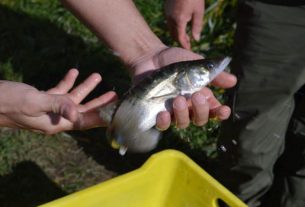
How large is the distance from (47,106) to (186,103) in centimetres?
52

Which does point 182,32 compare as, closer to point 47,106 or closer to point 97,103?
point 97,103

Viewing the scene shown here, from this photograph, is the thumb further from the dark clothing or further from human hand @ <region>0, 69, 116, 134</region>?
the dark clothing

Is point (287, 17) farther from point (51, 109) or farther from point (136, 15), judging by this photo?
point (51, 109)

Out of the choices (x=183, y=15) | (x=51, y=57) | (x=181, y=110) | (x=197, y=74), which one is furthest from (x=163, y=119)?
(x=51, y=57)

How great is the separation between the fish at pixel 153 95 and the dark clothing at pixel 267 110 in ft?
2.28

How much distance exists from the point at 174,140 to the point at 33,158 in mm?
926

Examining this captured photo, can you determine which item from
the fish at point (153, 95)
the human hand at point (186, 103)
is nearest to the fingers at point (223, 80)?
the human hand at point (186, 103)

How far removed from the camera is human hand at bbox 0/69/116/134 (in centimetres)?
230

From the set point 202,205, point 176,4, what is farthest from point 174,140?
point 202,205

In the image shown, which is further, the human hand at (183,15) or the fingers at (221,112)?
the human hand at (183,15)

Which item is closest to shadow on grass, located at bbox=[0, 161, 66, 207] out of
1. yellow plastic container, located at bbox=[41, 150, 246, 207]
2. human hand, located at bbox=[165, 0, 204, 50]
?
human hand, located at bbox=[165, 0, 204, 50]

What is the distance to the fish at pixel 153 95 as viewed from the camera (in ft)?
7.47

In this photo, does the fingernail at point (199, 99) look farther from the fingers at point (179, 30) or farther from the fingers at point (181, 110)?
the fingers at point (179, 30)

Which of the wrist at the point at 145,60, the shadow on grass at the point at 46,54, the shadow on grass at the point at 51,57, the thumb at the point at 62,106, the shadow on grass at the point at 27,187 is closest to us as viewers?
the thumb at the point at 62,106
